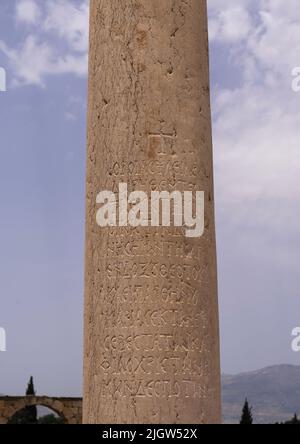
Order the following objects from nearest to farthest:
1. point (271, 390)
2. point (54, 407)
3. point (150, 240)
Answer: point (150, 240) < point (54, 407) < point (271, 390)

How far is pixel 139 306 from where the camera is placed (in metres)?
4.68

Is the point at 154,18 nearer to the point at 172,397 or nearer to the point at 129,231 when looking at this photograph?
the point at 129,231

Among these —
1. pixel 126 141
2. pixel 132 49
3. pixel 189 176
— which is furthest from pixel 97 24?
pixel 189 176

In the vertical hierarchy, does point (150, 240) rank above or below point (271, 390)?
above

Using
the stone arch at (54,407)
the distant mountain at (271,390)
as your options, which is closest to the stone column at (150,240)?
the stone arch at (54,407)

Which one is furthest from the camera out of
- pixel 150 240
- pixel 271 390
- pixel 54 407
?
pixel 271 390

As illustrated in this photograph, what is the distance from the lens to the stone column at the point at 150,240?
182 inches

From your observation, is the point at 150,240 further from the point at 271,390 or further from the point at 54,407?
the point at 271,390

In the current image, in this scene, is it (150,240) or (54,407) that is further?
(54,407)

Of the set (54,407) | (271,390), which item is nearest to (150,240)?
(54,407)

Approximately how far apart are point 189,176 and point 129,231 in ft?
1.76

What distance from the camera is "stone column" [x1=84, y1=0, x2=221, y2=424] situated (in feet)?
15.2

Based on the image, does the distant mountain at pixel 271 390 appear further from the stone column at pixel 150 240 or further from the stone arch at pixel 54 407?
the stone column at pixel 150 240

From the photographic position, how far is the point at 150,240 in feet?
15.6
